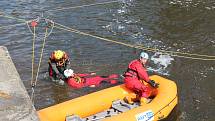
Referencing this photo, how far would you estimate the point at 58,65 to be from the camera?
12117 mm

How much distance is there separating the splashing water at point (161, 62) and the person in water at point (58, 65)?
276 centimetres

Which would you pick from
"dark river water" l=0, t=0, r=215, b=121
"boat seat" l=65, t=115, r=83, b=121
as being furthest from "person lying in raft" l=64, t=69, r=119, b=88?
"boat seat" l=65, t=115, r=83, b=121

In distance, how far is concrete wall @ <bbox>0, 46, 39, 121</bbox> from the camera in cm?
786

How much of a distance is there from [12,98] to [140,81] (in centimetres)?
342

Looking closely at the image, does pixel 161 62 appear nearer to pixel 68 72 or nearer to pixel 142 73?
pixel 68 72

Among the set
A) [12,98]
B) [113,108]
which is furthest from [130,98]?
[12,98]

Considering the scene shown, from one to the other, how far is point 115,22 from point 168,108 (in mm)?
7758

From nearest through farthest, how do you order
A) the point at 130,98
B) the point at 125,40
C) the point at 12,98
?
the point at 12,98 < the point at 130,98 < the point at 125,40

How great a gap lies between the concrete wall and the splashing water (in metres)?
5.13

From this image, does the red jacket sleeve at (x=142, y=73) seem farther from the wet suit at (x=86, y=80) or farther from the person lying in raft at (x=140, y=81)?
the wet suit at (x=86, y=80)

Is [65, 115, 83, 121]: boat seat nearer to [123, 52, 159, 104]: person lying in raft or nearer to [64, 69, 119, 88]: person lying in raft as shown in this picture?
[123, 52, 159, 104]: person lying in raft

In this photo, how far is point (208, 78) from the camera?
1256cm

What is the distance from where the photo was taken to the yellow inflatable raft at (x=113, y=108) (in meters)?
9.27

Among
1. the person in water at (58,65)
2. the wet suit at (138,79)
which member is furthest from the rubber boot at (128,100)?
the person in water at (58,65)
